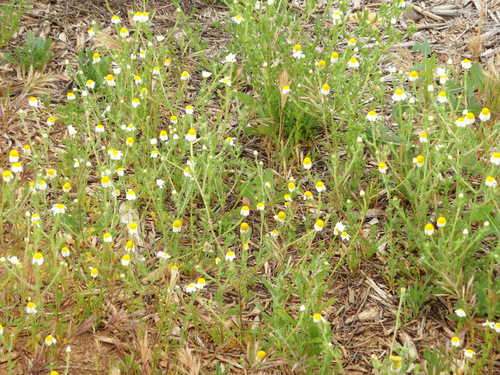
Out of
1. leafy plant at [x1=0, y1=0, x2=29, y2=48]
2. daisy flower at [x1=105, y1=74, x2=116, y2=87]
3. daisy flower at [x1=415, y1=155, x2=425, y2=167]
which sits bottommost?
leafy plant at [x1=0, y1=0, x2=29, y2=48]

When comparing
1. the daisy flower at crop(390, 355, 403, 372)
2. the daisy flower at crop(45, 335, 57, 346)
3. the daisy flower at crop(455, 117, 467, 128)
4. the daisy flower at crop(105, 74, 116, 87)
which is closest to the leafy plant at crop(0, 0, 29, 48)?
the daisy flower at crop(105, 74, 116, 87)

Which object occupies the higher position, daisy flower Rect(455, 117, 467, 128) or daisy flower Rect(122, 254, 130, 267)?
daisy flower Rect(455, 117, 467, 128)

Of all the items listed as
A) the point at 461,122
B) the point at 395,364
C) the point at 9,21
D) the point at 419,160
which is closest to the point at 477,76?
the point at 461,122

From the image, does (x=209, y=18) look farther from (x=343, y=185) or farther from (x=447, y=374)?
(x=447, y=374)

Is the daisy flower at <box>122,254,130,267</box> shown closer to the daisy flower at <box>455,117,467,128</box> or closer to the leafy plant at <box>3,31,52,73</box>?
the daisy flower at <box>455,117,467,128</box>

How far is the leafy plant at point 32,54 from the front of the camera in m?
4.16

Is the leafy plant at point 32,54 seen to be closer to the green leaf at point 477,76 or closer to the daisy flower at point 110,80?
the daisy flower at point 110,80

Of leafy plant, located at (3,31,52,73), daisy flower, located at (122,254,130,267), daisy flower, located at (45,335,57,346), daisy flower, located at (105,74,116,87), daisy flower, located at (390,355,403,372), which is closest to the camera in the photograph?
daisy flower, located at (390,355,403,372)

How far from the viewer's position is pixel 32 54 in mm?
4172

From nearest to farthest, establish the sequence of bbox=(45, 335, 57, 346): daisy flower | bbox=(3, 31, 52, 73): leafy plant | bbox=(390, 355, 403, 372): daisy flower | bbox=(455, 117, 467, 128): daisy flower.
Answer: bbox=(390, 355, 403, 372): daisy flower, bbox=(45, 335, 57, 346): daisy flower, bbox=(455, 117, 467, 128): daisy flower, bbox=(3, 31, 52, 73): leafy plant

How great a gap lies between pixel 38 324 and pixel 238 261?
1007mm

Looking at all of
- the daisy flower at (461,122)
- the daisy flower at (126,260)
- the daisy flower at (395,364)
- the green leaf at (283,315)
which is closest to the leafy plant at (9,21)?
the daisy flower at (126,260)

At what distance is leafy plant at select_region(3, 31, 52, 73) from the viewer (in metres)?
4.16

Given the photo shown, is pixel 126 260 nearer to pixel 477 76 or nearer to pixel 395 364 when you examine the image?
pixel 395 364
